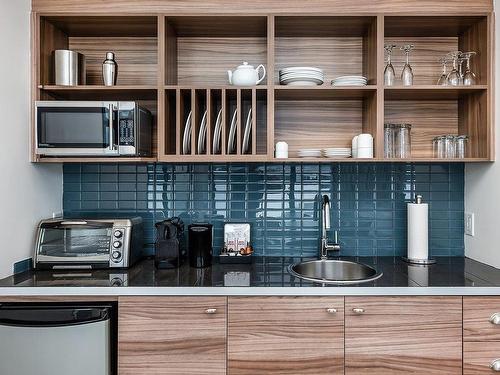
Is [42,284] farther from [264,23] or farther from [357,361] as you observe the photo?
[264,23]

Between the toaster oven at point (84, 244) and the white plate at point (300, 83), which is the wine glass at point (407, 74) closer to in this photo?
the white plate at point (300, 83)

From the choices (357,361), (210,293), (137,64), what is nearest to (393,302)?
(357,361)

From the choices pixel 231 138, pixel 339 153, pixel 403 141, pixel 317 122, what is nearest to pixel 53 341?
pixel 231 138

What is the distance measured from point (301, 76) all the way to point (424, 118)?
786mm

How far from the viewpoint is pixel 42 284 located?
64.5 inches

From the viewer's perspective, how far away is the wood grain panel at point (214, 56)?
2.19 m

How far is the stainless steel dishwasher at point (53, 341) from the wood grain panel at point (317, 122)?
1.32 meters

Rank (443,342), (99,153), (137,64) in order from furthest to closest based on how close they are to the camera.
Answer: (137,64) → (99,153) → (443,342)

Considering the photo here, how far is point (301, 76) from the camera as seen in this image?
191 cm

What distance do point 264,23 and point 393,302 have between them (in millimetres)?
1457

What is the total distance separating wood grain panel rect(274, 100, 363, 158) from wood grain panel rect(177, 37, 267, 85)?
12.4 inches

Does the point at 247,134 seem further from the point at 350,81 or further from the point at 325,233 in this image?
the point at 325,233

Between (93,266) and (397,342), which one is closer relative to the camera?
(397,342)

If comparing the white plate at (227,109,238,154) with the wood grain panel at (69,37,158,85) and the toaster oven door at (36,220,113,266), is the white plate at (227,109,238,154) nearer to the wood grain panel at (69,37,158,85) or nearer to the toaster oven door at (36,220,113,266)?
the wood grain panel at (69,37,158,85)
